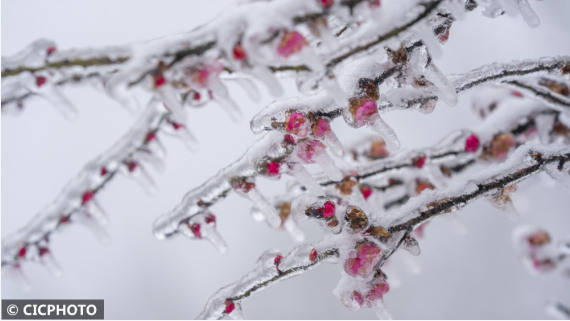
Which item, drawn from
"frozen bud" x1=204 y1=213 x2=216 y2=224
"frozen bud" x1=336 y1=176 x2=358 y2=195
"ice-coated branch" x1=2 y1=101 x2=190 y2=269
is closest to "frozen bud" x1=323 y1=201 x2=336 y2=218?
"frozen bud" x1=336 y1=176 x2=358 y2=195

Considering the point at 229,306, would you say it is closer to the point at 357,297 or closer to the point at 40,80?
the point at 357,297

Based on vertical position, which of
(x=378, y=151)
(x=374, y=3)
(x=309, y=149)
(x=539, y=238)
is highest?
(x=378, y=151)

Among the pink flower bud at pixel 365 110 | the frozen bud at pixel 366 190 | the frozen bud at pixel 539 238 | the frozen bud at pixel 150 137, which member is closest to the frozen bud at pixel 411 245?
the pink flower bud at pixel 365 110

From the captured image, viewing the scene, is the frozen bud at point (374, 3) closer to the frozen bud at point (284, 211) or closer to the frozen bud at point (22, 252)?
the frozen bud at point (284, 211)

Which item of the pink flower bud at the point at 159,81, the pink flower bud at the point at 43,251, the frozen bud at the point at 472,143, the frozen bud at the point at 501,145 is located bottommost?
the frozen bud at the point at 501,145

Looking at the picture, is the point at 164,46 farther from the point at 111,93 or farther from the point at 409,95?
the point at 409,95

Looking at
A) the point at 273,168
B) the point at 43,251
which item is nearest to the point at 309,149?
the point at 273,168

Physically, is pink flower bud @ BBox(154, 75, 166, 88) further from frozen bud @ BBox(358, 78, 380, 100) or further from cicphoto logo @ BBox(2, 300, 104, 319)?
cicphoto logo @ BBox(2, 300, 104, 319)
